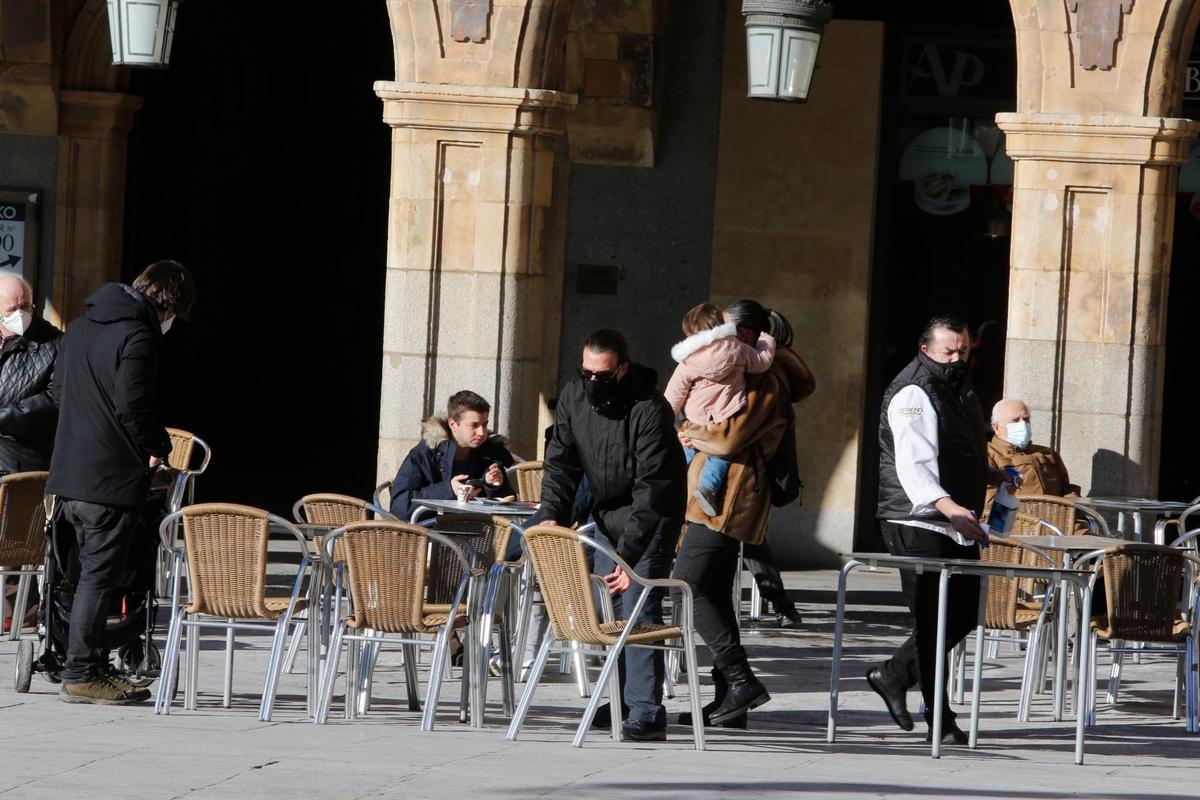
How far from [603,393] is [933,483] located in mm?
1179

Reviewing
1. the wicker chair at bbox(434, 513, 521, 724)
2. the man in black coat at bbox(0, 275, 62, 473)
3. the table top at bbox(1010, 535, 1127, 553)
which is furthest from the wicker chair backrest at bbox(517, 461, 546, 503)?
the table top at bbox(1010, 535, 1127, 553)

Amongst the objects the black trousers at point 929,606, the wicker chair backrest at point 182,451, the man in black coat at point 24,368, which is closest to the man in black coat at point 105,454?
the man in black coat at point 24,368

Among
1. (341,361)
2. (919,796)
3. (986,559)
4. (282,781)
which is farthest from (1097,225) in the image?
(341,361)

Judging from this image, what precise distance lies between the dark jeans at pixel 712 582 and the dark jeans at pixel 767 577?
2.87m

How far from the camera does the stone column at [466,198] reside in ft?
33.8

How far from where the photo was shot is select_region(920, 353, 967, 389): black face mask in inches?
290

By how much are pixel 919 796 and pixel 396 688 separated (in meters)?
2.94

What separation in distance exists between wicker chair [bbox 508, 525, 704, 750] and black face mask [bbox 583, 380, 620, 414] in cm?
49

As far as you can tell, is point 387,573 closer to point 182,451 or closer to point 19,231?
point 182,451

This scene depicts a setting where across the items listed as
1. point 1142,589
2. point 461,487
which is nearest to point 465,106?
point 461,487

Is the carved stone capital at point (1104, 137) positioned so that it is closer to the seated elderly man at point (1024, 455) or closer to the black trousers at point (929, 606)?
the seated elderly man at point (1024, 455)

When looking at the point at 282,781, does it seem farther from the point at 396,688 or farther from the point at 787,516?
the point at 787,516

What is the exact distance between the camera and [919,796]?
5980 mm

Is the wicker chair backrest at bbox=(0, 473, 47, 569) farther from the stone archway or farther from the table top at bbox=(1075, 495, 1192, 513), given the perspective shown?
the stone archway
